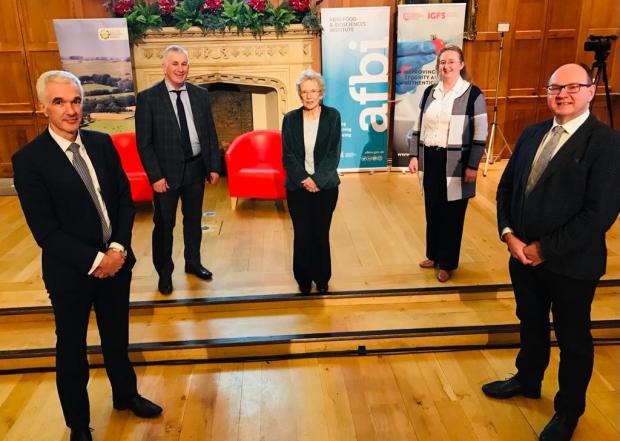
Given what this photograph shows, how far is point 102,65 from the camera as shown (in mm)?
5676

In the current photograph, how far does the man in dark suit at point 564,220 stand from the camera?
2035 millimetres

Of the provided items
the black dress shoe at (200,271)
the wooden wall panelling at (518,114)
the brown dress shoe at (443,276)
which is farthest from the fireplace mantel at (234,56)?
the brown dress shoe at (443,276)

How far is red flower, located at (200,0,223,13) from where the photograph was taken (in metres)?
5.85

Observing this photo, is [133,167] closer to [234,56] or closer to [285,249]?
[234,56]

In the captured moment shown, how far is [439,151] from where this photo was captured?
335cm

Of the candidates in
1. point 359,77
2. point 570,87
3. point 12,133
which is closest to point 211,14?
point 359,77

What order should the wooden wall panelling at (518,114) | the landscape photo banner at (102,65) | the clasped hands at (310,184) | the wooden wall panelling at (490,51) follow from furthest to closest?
the wooden wall panelling at (518,114)
the wooden wall panelling at (490,51)
the landscape photo banner at (102,65)
the clasped hands at (310,184)

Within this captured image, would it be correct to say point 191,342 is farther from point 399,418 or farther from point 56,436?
point 399,418

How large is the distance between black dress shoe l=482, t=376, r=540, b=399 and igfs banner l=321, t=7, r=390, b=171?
159 inches

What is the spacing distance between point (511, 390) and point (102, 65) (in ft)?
16.8

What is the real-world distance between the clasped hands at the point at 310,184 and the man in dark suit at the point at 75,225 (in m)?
1.13

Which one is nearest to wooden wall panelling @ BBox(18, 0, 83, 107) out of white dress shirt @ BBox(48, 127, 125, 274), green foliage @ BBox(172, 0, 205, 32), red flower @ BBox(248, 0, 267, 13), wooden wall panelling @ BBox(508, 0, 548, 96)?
green foliage @ BBox(172, 0, 205, 32)

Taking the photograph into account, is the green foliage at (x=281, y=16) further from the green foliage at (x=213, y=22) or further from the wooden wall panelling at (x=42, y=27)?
the wooden wall panelling at (x=42, y=27)

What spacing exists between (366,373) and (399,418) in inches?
15.8
